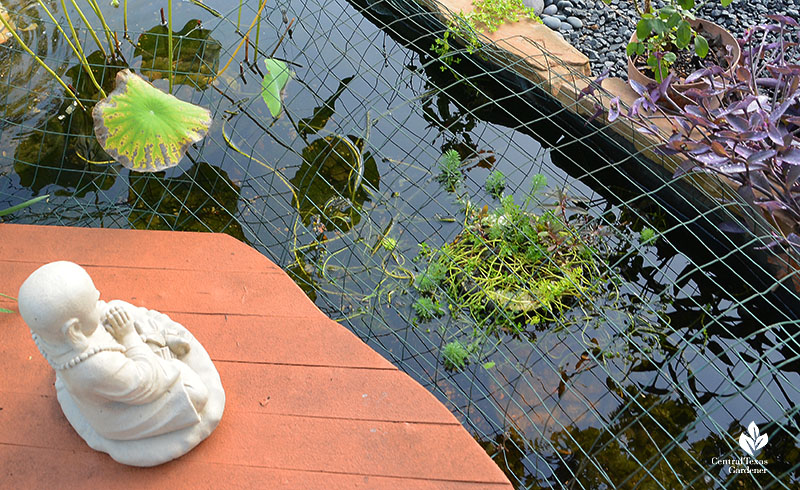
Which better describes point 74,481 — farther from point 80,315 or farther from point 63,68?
point 63,68

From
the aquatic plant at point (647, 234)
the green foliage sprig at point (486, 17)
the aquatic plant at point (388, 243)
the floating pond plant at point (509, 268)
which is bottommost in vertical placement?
the aquatic plant at point (388, 243)

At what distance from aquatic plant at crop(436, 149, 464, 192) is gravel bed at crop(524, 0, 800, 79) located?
97 centimetres

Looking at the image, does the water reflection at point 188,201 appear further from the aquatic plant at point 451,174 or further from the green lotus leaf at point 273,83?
the aquatic plant at point 451,174

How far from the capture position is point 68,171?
2855 millimetres

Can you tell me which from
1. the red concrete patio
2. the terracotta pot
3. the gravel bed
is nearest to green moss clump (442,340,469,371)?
the red concrete patio

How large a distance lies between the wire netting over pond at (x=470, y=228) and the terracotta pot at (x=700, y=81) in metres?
0.28

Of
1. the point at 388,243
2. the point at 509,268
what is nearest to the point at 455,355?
the point at 509,268

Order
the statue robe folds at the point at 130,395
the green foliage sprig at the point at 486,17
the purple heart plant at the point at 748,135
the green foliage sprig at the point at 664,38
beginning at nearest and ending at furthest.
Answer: the statue robe folds at the point at 130,395, the purple heart plant at the point at 748,135, the green foliage sprig at the point at 664,38, the green foliage sprig at the point at 486,17


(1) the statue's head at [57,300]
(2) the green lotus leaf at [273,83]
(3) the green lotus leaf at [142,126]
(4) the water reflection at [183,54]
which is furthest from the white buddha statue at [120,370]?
(4) the water reflection at [183,54]

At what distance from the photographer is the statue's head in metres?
1.24

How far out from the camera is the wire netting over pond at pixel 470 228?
7.29 feet

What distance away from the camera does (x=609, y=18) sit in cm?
348

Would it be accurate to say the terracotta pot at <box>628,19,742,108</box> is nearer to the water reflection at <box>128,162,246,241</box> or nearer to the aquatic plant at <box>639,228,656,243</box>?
the aquatic plant at <box>639,228,656,243</box>

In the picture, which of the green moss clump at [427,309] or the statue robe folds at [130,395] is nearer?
the statue robe folds at [130,395]
